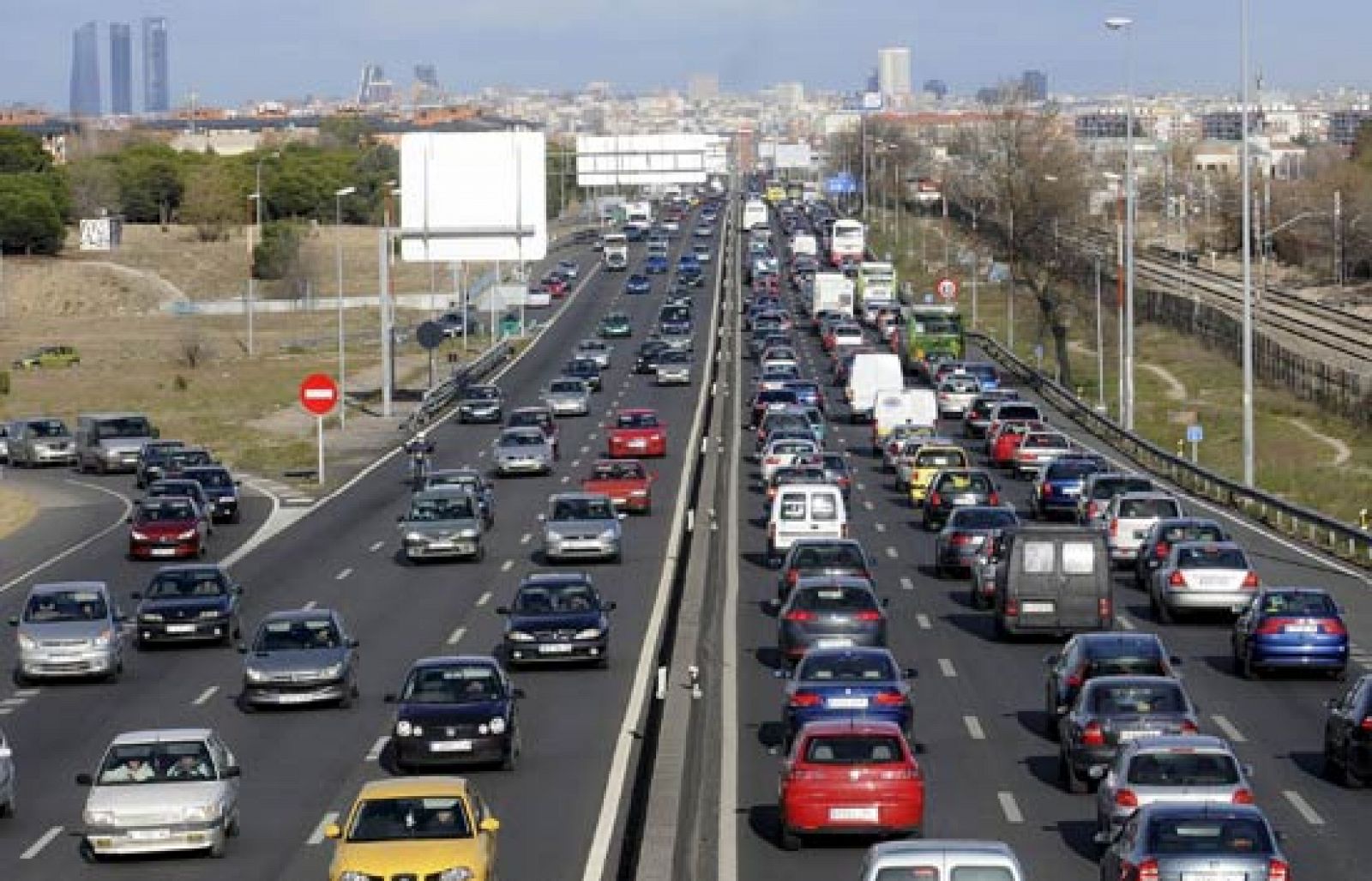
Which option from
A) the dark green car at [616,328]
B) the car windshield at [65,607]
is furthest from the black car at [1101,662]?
the dark green car at [616,328]

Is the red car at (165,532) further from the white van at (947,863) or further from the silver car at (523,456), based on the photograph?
the white van at (947,863)

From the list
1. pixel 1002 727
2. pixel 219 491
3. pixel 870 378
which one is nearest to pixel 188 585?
pixel 1002 727

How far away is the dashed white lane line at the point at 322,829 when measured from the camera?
25.8 meters

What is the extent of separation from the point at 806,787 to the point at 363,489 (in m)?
45.6

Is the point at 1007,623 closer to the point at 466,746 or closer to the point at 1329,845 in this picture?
the point at 466,746

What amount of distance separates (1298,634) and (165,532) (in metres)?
25.5

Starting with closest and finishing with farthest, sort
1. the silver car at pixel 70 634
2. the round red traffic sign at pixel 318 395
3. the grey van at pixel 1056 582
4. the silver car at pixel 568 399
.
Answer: the silver car at pixel 70 634 < the grey van at pixel 1056 582 < the round red traffic sign at pixel 318 395 < the silver car at pixel 568 399

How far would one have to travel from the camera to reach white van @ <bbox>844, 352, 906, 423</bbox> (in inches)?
3273

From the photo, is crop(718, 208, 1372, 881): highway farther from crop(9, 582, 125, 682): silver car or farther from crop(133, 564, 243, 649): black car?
crop(9, 582, 125, 682): silver car

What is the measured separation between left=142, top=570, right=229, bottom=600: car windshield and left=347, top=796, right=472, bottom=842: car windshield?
781 inches

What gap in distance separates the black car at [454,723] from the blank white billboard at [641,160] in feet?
526

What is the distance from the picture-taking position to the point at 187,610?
41.2 metres

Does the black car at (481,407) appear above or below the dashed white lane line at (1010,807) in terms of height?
above

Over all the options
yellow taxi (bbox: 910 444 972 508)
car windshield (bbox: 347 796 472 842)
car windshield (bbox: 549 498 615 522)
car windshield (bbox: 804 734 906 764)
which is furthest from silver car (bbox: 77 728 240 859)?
yellow taxi (bbox: 910 444 972 508)
